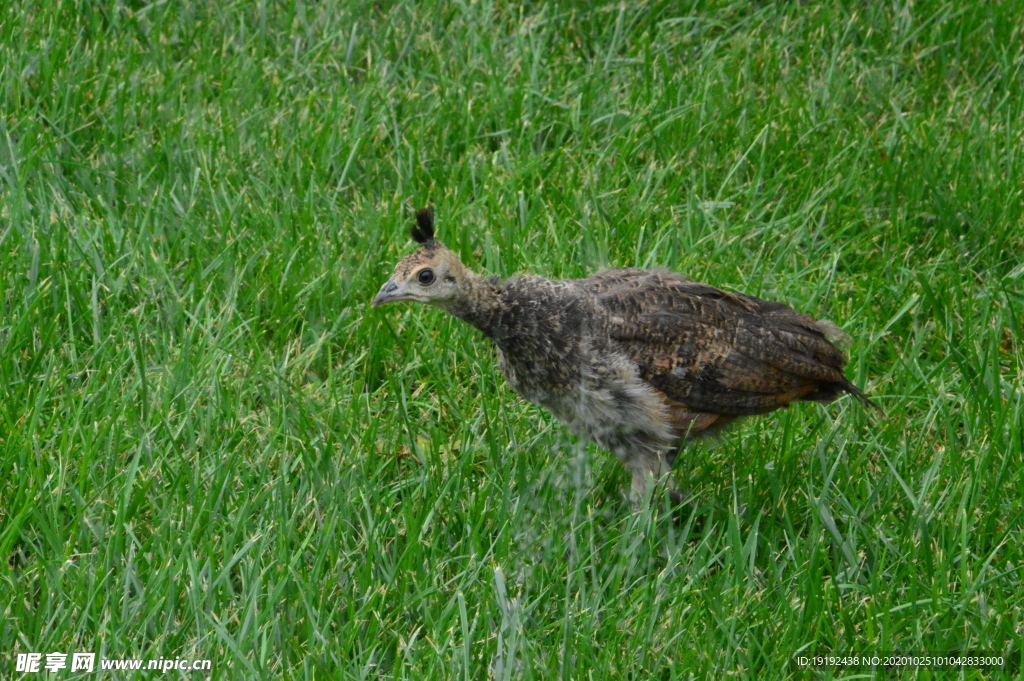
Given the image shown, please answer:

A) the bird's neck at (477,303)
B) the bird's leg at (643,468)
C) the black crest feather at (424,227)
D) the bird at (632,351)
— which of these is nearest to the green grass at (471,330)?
the bird's leg at (643,468)

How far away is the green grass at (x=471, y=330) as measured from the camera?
439 centimetres

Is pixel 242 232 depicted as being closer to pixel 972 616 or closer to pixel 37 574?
pixel 37 574

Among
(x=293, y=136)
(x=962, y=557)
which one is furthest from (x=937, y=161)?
(x=293, y=136)

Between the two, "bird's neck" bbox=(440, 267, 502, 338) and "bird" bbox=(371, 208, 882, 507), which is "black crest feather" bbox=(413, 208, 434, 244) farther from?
"bird's neck" bbox=(440, 267, 502, 338)

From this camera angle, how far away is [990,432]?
5.37 metres

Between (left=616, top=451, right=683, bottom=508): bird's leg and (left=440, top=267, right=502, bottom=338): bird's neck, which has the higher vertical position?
(left=440, top=267, right=502, bottom=338): bird's neck

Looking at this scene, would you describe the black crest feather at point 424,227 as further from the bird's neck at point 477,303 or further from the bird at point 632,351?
the bird's neck at point 477,303

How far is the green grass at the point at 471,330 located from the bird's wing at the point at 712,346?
407 millimetres

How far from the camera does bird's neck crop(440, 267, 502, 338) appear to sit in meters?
5.03

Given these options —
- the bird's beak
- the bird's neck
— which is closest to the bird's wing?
the bird's neck

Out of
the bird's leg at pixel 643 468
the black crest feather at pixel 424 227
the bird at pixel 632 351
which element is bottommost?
the bird's leg at pixel 643 468

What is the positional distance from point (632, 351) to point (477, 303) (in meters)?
0.65

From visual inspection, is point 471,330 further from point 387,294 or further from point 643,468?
point 643,468

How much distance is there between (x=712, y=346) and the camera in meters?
5.02
